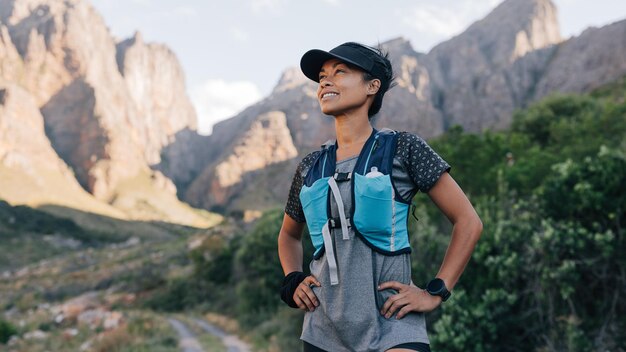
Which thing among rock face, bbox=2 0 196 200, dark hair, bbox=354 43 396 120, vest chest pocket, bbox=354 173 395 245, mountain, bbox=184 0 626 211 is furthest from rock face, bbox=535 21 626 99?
vest chest pocket, bbox=354 173 395 245

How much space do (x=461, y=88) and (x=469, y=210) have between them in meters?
117

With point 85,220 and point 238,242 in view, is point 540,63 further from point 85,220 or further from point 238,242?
point 238,242

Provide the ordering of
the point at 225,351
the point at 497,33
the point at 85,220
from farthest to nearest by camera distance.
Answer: the point at 497,33 → the point at 85,220 → the point at 225,351

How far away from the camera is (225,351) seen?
52.8 feet

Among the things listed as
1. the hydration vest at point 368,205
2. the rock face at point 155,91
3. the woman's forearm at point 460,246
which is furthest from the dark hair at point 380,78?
the rock face at point 155,91

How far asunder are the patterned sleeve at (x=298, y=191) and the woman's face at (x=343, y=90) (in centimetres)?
27

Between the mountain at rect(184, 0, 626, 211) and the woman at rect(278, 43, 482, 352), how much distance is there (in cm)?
8302

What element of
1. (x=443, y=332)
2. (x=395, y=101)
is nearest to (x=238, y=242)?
(x=443, y=332)

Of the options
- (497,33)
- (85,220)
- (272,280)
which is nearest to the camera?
(272,280)

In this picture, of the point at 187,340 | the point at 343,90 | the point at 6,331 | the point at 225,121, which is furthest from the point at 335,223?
the point at 225,121

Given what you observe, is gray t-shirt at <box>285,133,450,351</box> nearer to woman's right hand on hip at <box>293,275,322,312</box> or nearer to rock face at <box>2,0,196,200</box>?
woman's right hand on hip at <box>293,275,322,312</box>

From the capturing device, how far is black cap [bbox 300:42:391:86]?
8.83 feet

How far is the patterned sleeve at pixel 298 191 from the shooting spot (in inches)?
114

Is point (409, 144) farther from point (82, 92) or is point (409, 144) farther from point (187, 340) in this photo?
point (82, 92)
